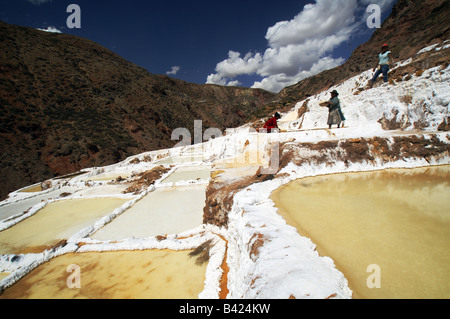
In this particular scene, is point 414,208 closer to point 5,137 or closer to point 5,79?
point 5,137

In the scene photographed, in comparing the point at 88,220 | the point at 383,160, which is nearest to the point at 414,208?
the point at 383,160

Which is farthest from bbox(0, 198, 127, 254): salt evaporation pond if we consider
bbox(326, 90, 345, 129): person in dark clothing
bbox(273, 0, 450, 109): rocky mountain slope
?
bbox(273, 0, 450, 109): rocky mountain slope

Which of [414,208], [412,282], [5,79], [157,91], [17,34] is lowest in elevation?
[412,282]

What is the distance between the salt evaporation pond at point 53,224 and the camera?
5.02 m

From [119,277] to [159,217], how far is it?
7.59 ft

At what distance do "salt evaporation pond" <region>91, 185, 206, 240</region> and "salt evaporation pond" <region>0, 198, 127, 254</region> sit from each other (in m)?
1.11

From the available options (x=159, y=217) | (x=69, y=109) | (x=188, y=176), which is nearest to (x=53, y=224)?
(x=159, y=217)

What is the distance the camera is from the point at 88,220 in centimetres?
615

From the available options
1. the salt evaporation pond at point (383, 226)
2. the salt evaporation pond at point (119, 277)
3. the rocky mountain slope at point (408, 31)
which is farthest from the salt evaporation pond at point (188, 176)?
the rocky mountain slope at point (408, 31)

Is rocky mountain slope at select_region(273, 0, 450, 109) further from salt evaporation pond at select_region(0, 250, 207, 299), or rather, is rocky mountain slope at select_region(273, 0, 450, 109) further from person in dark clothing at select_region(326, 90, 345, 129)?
salt evaporation pond at select_region(0, 250, 207, 299)

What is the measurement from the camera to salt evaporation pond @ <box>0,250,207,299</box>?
2.93 m

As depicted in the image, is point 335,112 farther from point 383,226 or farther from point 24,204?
point 24,204

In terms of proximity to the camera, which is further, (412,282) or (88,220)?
(88,220)
